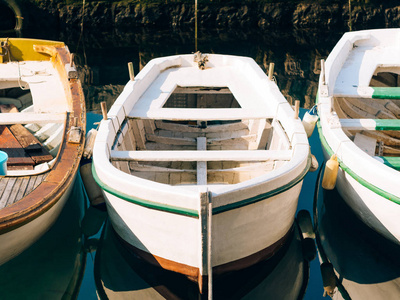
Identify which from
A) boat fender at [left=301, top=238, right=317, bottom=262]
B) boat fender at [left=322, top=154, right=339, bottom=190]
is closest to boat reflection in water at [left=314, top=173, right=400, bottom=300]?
boat fender at [left=301, top=238, right=317, bottom=262]

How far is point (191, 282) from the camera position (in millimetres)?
5586

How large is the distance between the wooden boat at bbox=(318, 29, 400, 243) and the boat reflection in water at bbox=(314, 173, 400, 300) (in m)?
0.51

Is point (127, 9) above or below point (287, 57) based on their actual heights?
above

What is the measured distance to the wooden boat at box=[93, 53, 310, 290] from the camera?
475 cm

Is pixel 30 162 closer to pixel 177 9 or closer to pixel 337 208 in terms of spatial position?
pixel 337 208

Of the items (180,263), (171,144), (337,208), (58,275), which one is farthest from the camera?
(171,144)

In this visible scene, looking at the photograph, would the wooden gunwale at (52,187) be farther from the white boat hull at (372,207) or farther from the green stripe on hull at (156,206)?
the white boat hull at (372,207)

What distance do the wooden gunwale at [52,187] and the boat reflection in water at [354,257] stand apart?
14.2ft

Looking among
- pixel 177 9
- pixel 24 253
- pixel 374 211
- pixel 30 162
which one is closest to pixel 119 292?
pixel 24 253

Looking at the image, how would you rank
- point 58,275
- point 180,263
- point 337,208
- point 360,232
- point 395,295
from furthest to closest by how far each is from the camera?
point 337,208 < point 360,232 < point 58,275 < point 395,295 < point 180,263

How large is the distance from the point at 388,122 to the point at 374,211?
1.98 meters

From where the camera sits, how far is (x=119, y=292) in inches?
230

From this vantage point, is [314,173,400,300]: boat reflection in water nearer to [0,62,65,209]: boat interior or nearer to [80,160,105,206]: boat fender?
[80,160,105,206]: boat fender

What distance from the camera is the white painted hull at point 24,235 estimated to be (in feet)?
17.7
